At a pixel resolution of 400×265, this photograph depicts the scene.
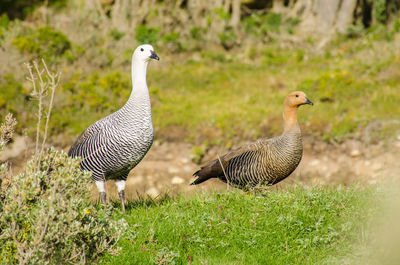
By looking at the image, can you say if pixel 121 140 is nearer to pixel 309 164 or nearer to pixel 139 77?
pixel 139 77

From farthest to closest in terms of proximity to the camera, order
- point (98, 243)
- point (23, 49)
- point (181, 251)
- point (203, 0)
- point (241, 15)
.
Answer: point (241, 15), point (203, 0), point (23, 49), point (181, 251), point (98, 243)

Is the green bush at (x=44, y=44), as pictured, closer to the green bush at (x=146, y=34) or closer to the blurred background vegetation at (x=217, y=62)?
the blurred background vegetation at (x=217, y=62)

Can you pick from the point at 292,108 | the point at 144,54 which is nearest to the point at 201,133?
the point at 292,108

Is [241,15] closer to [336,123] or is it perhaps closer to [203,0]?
[203,0]

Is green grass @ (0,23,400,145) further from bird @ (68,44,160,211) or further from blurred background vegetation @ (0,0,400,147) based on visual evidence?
bird @ (68,44,160,211)

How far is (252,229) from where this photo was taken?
5070mm

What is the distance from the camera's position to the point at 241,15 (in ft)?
61.3

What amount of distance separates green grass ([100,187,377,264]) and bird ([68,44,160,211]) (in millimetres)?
561

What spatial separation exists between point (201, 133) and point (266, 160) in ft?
14.5

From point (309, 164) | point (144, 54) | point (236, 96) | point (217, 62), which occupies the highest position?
point (144, 54)

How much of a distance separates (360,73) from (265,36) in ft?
14.9

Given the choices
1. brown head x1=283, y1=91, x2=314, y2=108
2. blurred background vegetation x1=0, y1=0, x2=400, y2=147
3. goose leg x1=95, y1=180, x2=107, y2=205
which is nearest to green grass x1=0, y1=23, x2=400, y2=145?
blurred background vegetation x1=0, y1=0, x2=400, y2=147

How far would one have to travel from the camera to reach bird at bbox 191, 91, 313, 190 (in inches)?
253

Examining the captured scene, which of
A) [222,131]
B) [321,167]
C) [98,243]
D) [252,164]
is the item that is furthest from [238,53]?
[98,243]
